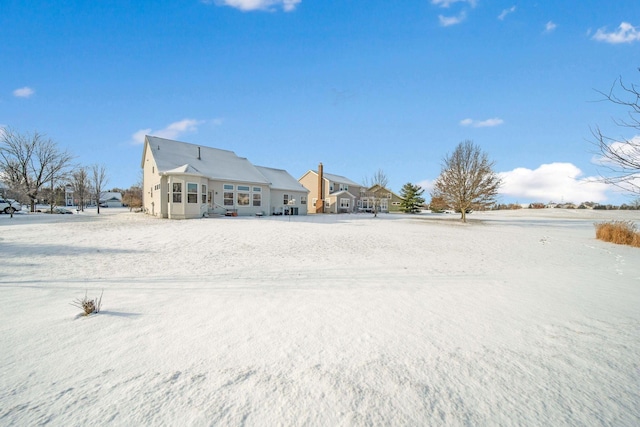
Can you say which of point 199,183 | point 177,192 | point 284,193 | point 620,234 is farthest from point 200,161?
point 620,234

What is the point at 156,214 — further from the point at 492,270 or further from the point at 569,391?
the point at 569,391

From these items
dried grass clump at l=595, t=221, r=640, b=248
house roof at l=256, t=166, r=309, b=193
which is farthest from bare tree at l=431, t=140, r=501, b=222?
house roof at l=256, t=166, r=309, b=193

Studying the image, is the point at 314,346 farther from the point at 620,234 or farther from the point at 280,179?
the point at 280,179

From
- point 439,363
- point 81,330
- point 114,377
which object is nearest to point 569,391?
point 439,363

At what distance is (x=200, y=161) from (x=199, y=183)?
4.73 meters

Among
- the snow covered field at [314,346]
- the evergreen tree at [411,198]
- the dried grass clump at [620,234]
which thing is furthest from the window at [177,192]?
the evergreen tree at [411,198]

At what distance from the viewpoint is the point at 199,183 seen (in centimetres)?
2081

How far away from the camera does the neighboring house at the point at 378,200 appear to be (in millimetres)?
42356

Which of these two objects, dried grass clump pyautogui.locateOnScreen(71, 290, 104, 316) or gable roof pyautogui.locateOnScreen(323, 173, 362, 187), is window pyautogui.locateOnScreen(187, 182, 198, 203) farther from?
gable roof pyautogui.locateOnScreen(323, 173, 362, 187)

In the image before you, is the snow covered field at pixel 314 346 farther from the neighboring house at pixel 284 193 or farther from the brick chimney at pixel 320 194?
the brick chimney at pixel 320 194

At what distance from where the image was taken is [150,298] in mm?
4664

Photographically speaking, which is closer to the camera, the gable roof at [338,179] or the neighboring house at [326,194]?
the neighboring house at [326,194]

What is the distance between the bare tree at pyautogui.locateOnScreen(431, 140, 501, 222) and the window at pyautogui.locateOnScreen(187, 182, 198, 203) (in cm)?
2243

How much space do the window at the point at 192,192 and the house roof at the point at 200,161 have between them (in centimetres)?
101
